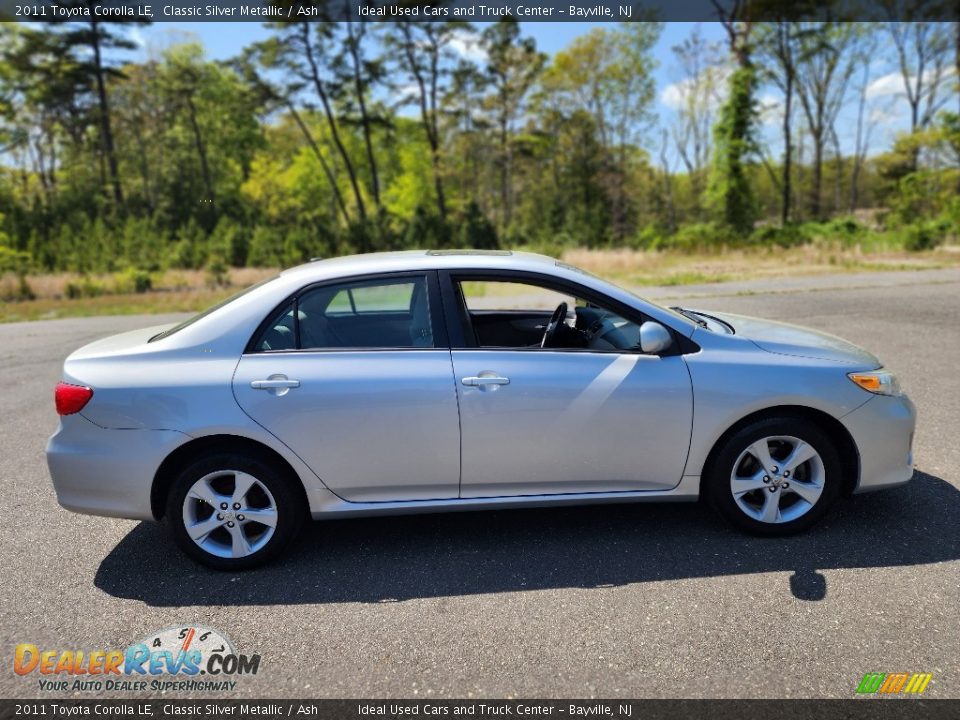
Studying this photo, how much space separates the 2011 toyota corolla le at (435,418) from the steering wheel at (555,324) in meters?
0.52

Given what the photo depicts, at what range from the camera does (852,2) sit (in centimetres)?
4241

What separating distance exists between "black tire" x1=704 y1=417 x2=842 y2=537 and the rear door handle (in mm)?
2218

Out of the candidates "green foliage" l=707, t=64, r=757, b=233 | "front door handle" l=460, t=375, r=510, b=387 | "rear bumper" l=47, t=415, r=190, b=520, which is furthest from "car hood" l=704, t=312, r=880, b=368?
"green foliage" l=707, t=64, r=757, b=233

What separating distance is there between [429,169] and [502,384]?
1916 inches

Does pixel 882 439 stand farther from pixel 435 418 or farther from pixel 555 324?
pixel 435 418

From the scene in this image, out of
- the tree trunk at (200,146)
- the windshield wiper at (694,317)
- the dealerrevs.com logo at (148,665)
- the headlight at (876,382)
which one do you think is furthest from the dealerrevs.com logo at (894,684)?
the tree trunk at (200,146)

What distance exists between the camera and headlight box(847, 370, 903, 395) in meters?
3.52

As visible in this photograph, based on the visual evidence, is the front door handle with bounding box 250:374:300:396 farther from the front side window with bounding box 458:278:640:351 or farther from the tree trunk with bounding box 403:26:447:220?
the tree trunk with bounding box 403:26:447:220

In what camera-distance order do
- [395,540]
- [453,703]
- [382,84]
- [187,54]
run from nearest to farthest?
[453,703] < [395,540] < [382,84] < [187,54]

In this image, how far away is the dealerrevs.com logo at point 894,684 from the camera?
2.42m

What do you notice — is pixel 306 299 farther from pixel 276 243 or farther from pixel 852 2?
pixel 852 2

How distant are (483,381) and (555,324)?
987 millimetres

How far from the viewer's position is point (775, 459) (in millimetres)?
3557

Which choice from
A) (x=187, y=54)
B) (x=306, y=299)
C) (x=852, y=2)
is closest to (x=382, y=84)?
(x=187, y=54)
